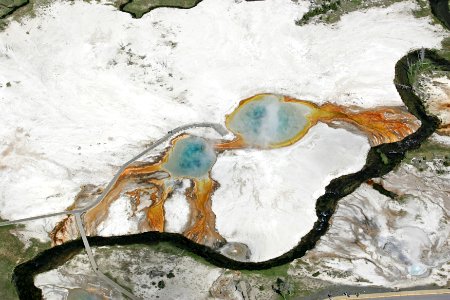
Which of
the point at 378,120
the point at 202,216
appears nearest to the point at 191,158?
the point at 202,216

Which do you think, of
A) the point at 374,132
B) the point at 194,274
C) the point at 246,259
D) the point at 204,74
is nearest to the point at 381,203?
the point at 374,132

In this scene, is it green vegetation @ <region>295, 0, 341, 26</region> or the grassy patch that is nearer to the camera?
the grassy patch

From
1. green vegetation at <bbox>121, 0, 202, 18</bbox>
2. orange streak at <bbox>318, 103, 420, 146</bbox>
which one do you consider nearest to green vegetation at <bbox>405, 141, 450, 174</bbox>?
orange streak at <bbox>318, 103, 420, 146</bbox>

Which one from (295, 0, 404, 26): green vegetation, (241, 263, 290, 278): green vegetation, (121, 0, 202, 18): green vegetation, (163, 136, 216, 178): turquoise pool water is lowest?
(241, 263, 290, 278): green vegetation

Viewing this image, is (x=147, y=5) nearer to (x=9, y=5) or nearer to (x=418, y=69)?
(x=9, y=5)

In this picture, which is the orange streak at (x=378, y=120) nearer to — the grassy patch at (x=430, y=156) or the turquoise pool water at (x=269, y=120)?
the grassy patch at (x=430, y=156)

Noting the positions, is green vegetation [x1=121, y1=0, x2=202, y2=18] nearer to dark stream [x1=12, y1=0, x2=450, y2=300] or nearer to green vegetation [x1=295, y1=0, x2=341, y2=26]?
green vegetation [x1=295, y1=0, x2=341, y2=26]

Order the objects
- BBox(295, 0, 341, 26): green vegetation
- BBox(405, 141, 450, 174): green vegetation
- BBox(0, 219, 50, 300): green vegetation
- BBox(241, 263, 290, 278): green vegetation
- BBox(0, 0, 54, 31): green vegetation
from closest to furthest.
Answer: BBox(241, 263, 290, 278): green vegetation < BBox(0, 219, 50, 300): green vegetation < BBox(405, 141, 450, 174): green vegetation < BBox(295, 0, 341, 26): green vegetation < BBox(0, 0, 54, 31): green vegetation
